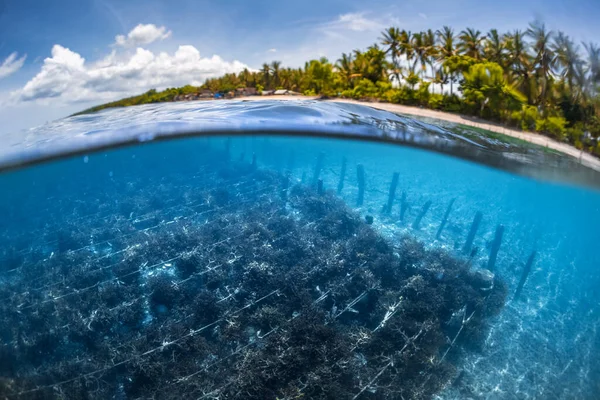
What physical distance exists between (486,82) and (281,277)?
42.3ft

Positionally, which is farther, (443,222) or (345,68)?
(345,68)

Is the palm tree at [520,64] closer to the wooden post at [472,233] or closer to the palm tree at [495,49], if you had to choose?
the palm tree at [495,49]

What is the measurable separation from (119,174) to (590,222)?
3194cm

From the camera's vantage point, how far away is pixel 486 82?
14.2m

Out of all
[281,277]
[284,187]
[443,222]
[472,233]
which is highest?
[284,187]

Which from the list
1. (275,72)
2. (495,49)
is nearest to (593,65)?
(495,49)

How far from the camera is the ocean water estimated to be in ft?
19.5

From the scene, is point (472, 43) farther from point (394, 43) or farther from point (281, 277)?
point (281, 277)

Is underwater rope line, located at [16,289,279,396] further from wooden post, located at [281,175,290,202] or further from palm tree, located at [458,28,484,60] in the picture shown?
palm tree, located at [458,28,484,60]

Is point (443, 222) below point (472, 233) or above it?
above

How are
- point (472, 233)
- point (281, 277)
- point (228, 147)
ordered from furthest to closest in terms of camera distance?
point (228, 147) → point (472, 233) → point (281, 277)

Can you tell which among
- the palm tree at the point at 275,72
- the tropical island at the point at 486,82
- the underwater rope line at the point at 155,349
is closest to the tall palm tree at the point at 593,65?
the tropical island at the point at 486,82

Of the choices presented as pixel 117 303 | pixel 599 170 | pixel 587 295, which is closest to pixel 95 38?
pixel 117 303

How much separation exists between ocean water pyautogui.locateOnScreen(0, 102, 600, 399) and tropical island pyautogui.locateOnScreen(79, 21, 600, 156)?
164 cm
